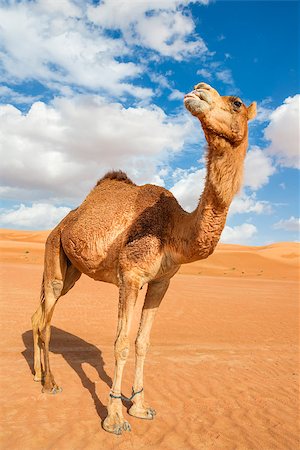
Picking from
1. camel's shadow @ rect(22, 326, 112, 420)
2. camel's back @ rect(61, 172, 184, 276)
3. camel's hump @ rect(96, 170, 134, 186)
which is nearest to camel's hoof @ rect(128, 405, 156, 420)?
camel's shadow @ rect(22, 326, 112, 420)

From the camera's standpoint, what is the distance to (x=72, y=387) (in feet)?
19.5

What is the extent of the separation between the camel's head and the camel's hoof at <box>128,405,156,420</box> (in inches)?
146

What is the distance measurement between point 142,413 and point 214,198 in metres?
3.16

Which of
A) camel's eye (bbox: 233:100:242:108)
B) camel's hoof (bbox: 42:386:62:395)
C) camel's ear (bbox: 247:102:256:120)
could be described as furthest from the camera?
camel's hoof (bbox: 42:386:62:395)

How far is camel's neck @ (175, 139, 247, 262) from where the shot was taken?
12.3 ft

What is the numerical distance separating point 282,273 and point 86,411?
102 ft

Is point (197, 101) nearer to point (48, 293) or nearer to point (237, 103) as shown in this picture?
point (237, 103)

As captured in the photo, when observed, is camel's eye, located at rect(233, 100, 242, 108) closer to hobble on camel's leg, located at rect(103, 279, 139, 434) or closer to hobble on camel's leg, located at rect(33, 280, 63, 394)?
hobble on camel's leg, located at rect(103, 279, 139, 434)

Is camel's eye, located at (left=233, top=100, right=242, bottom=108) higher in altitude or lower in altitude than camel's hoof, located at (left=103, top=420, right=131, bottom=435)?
higher

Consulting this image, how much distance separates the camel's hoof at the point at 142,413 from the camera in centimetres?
502

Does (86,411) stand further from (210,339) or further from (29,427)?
(210,339)

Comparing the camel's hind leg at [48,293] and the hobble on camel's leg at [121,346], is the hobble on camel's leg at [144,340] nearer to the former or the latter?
the hobble on camel's leg at [121,346]

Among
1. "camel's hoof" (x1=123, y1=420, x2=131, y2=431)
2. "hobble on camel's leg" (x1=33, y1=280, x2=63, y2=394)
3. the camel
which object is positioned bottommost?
"camel's hoof" (x1=123, y1=420, x2=131, y2=431)

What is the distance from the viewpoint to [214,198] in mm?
3891
